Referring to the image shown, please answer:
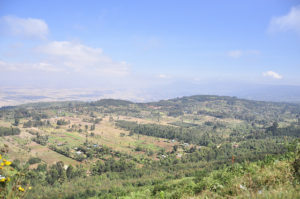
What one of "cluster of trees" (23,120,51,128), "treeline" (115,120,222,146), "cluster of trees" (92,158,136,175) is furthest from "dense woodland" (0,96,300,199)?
"cluster of trees" (23,120,51,128)

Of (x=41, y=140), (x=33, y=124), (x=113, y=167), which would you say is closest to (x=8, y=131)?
(x=41, y=140)

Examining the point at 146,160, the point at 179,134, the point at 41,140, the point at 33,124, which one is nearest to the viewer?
the point at 146,160

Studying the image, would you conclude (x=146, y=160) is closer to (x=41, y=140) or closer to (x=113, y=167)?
(x=113, y=167)

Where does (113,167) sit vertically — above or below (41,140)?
below

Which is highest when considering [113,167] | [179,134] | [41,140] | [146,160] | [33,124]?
[33,124]

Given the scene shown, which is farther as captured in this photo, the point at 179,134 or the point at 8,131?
the point at 179,134

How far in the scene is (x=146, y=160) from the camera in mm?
52906

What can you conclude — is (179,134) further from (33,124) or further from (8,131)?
(33,124)

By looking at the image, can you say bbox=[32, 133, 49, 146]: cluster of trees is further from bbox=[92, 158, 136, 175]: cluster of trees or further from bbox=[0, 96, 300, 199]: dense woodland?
bbox=[92, 158, 136, 175]: cluster of trees

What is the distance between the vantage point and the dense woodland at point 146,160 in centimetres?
523

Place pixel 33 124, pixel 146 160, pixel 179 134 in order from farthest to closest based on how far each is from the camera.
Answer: pixel 33 124
pixel 179 134
pixel 146 160

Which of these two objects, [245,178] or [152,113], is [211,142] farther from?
[152,113]

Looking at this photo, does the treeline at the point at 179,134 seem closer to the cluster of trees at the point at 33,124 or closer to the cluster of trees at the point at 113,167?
the cluster of trees at the point at 113,167

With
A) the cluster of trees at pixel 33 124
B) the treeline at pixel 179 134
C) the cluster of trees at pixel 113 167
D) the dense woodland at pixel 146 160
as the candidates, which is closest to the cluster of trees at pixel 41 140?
the dense woodland at pixel 146 160
